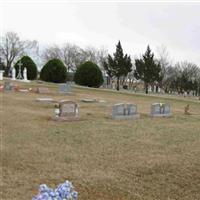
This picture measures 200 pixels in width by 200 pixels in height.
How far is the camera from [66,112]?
554 inches

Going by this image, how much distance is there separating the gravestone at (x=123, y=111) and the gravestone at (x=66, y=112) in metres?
1.70

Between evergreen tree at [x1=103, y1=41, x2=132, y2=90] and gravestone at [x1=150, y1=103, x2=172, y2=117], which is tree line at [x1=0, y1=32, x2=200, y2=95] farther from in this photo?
gravestone at [x1=150, y1=103, x2=172, y2=117]

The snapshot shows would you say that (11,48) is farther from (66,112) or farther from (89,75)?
(66,112)

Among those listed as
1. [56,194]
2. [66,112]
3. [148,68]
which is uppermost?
[148,68]

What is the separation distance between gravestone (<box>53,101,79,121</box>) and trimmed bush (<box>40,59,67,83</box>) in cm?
2933

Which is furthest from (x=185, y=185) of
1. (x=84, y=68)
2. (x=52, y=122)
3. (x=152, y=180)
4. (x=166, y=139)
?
(x=84, y=68)

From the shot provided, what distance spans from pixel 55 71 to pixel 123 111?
97.2ft

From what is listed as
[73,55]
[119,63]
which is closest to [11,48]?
[73,55]

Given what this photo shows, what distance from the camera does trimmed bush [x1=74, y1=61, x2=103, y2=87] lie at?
40.7 meters

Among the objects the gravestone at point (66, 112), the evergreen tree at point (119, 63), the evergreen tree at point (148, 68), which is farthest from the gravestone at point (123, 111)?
the evergreen tree at point (119, 63)

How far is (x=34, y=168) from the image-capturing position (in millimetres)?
7301

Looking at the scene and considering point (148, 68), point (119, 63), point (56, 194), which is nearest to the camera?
point (56, 194)

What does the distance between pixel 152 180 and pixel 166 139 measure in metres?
4.30

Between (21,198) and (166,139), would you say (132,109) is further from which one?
(21,198)
